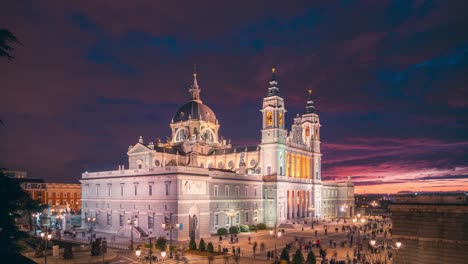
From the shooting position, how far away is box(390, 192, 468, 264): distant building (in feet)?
96.8

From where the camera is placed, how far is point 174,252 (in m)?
46.9

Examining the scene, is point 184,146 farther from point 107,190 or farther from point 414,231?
point 414,231

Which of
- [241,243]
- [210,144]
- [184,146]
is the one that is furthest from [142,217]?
[210,144]

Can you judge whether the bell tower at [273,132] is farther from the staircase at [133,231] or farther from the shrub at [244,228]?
the staircase at [133,231]

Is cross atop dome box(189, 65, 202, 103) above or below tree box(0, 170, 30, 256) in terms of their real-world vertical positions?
above

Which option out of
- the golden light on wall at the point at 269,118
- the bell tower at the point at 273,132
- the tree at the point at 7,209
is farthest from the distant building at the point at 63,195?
the tree at the point at 7,209

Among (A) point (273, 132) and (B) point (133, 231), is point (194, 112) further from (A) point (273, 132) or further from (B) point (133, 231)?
(B) point (133, 231)

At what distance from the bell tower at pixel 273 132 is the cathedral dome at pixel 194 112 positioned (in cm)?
1582

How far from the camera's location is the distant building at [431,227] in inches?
1162

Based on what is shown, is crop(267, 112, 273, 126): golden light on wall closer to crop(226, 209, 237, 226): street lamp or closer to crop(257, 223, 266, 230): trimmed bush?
crop(257, 223, 266, 230): trimmed bush

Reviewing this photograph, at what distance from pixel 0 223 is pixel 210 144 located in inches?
3144

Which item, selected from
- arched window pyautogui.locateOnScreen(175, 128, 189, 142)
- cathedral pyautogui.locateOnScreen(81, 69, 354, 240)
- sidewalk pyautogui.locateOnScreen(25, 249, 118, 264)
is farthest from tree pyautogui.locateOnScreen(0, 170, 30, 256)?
arched window pyautogui.locateOnScreen(175, 128, 189, 142)

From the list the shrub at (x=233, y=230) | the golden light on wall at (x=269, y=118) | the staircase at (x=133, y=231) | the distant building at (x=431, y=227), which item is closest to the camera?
the distant building at (x=431, y=227)

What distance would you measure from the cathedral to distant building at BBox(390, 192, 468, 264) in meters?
31.9
